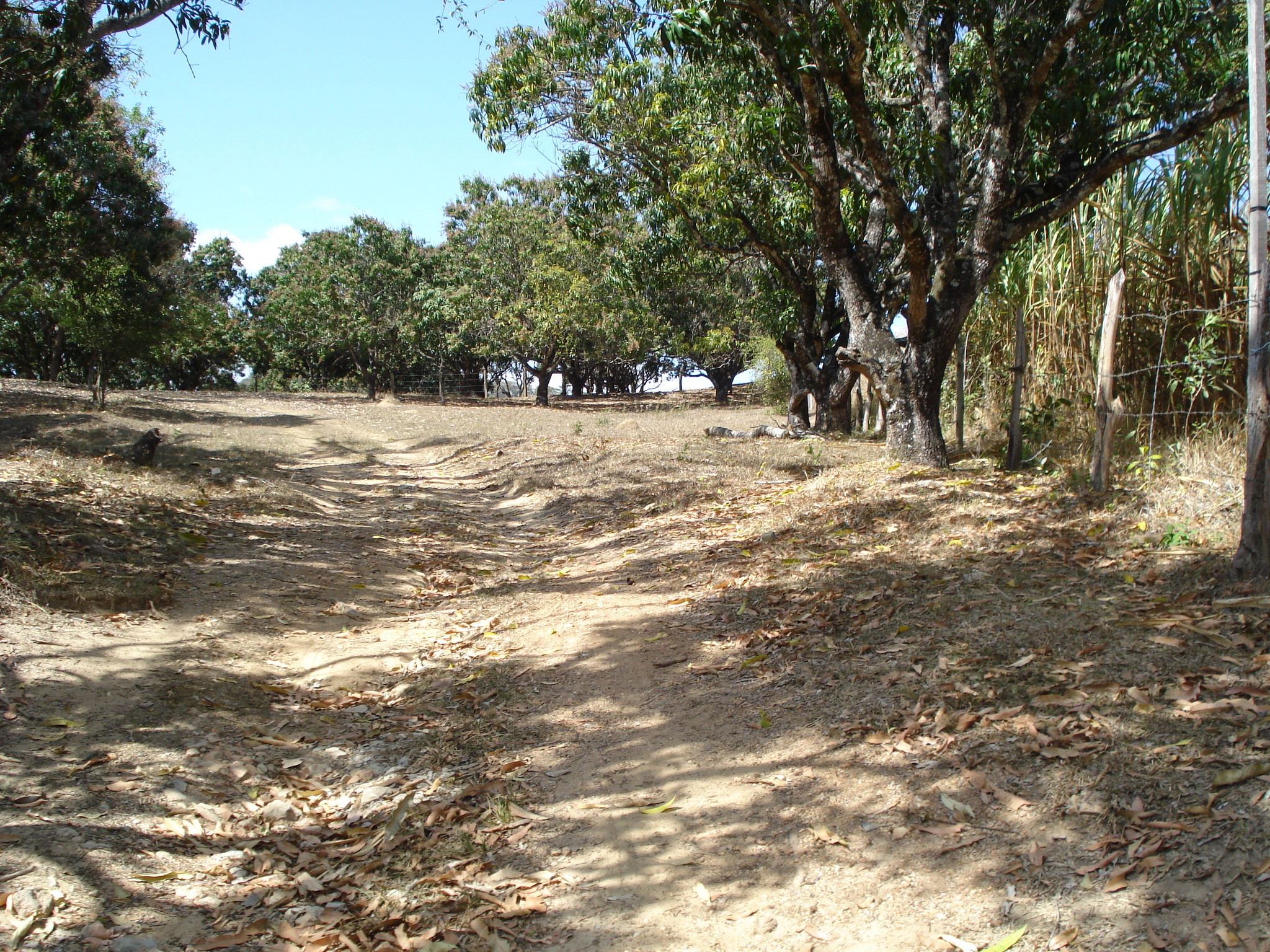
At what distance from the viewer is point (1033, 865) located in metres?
2.94

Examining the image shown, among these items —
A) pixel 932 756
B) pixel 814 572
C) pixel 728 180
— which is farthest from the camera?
pixel 728 180

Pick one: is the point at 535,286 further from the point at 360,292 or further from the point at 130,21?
the point at 130,21

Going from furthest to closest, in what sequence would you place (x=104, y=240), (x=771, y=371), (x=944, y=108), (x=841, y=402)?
(x=771, y=371) < (x=104, y=240) < (x=841, y=402) < (x=944, y=108)

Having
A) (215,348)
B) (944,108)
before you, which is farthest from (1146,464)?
(215,348)

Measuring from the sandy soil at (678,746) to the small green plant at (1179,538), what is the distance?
46mm

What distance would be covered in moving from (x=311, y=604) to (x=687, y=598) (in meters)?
2.69

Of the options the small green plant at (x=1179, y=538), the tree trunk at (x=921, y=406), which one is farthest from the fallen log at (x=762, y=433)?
the small green plant at (x=1179, y=538)

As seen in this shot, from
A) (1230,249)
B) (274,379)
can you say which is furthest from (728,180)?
(274,379)

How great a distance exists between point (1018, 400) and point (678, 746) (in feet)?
17.5

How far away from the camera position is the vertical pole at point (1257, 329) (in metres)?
4.17

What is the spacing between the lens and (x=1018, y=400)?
7.85m

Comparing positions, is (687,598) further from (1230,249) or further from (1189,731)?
(1230,249)

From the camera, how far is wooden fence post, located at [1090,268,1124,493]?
633 centimetres

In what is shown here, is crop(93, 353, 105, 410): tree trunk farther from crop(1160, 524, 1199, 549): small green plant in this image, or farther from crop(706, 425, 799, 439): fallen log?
crop(1160, 524, 1199, 549): small green plant
